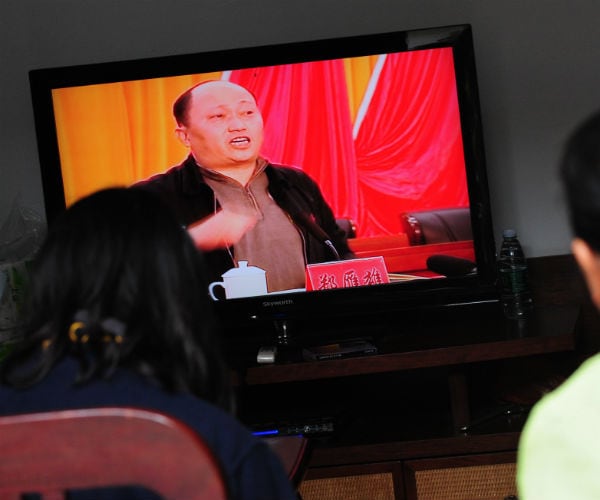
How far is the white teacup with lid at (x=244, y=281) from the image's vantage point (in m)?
3.15

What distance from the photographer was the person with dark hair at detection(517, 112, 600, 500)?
36.6 inches

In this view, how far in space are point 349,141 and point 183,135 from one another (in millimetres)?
524

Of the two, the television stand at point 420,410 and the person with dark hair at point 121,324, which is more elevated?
the person with dark hair at point 121,324

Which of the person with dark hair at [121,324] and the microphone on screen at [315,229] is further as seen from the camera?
the microphone on screen at [315,229]

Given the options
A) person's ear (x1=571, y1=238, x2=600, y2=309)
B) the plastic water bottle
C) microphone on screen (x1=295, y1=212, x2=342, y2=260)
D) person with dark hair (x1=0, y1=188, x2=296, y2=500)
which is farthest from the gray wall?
person's ear (x1=571, y1=238, x2=600, y2=309)

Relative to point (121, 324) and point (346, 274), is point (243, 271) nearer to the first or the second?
point (346, 274)

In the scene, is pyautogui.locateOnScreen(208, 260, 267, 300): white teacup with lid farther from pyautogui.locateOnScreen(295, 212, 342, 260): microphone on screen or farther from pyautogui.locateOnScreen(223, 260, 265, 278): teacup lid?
pyautogui.locateOnScreen(295, 212, 342, 260): microphone on screen

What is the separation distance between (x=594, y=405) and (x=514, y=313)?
2292mm

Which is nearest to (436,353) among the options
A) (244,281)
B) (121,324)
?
(244,281)

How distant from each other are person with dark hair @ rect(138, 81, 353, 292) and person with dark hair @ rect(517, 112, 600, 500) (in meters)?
2.19

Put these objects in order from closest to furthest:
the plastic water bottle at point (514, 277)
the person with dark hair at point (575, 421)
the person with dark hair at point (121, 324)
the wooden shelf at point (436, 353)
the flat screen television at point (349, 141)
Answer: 1. the person with dark hair at point (575, 421)
2. the person with dark hair at point (121, 324)
3. the wooden shelf at point (436, 353)
4. the flat screen television at point (349, 141)
5. the plastic water bottle at point (514, 277)

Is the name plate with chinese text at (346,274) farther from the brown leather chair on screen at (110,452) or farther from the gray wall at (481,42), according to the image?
the brown leather chair on screen at (110,452)

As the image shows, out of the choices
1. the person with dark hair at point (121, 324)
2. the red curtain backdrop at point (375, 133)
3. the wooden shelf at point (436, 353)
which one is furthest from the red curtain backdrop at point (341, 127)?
the person with dark hair at point (121, 324)

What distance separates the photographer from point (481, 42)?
10.9 ft
